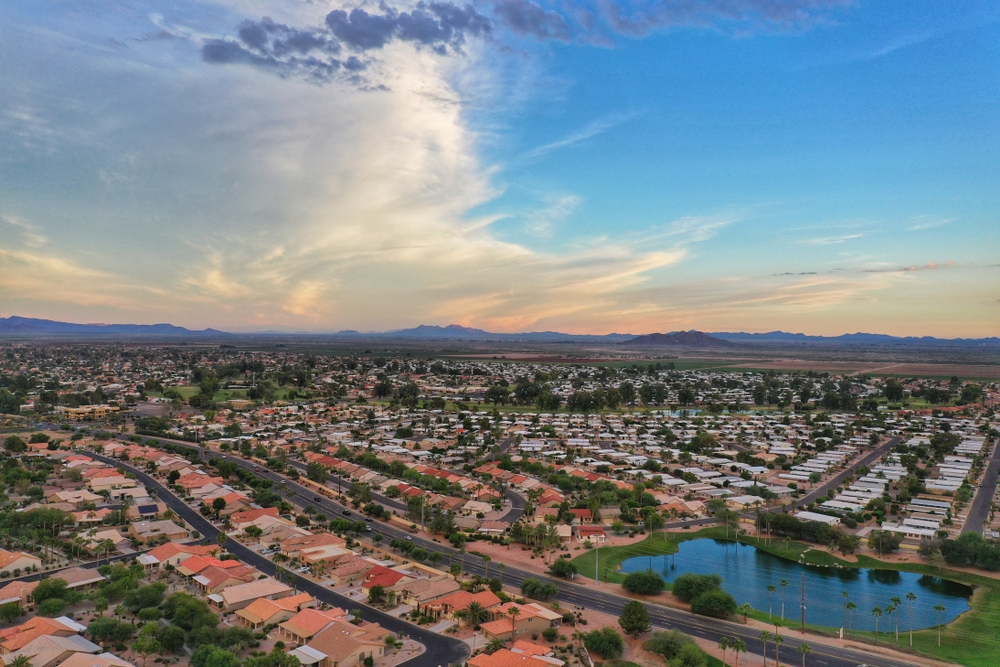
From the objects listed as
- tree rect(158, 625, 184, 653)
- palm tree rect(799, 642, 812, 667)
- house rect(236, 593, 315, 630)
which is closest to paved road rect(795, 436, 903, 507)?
palm tree rect(799, 642, 812, 667)

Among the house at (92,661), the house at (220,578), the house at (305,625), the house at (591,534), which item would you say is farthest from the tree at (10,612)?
the house at (591,534)

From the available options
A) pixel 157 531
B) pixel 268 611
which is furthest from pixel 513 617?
pixel 157 531

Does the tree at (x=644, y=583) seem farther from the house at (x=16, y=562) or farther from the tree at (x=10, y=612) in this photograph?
the house at (x=16, y=562)

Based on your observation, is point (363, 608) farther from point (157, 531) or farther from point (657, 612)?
point (157, 531)

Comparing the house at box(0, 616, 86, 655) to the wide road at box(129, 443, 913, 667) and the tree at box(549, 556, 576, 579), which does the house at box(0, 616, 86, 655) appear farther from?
the tree at box(549, 556, 576, 579)

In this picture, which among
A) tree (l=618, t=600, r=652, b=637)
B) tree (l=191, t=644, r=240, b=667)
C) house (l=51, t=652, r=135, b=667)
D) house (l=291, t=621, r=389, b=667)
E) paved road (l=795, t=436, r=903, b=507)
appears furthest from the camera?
paved road (l=795, t=436, r=903, b=507)

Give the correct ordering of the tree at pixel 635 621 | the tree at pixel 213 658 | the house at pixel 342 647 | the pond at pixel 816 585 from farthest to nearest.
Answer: the pond at pixel 816 585, the tree at pixel 635 621, the house at pixel 342 647, the tree at pixel 213 658

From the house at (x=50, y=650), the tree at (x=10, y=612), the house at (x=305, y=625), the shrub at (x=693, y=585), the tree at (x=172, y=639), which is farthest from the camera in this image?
the shrub at (x=693, y=585)
